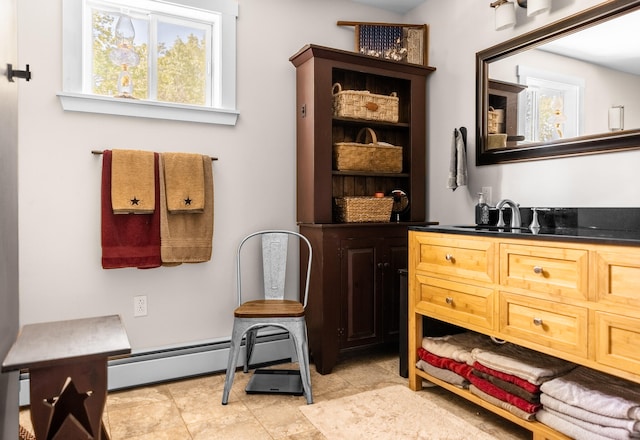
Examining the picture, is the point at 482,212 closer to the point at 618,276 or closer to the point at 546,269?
the point at 546,269

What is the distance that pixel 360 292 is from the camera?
9.23 feet

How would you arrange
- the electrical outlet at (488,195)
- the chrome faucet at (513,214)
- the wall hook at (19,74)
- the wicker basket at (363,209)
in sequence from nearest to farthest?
the wall hook at (19,74)
the chrome faucet at (513,214)
the electrical outlet at (488,195)
the wicker basket at (363,209)

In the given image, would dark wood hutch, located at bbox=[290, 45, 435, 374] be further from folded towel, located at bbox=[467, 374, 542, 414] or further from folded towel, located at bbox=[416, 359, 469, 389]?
folded towel, located at bbox=[467, 374, 542, 414]

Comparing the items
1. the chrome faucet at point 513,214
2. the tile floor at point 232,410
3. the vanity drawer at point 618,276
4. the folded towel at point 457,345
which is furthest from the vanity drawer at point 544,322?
the chrome faucet at point 513,214

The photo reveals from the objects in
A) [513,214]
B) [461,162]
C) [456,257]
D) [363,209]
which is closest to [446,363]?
[456,257]

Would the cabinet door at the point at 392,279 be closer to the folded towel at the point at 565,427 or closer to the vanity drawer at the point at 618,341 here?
the folded towel at the point at 565,427

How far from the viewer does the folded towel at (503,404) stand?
1.80 metres

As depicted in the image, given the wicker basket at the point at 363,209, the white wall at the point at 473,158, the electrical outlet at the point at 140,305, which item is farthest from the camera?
the wicker basket at the point at 363,209

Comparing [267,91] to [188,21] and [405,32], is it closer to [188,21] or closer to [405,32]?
[188,21]

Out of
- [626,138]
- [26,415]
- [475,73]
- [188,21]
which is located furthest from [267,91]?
[26,415]

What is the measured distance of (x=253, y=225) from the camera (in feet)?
9.43

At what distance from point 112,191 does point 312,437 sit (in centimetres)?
159

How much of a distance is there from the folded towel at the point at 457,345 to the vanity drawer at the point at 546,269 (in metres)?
0.49

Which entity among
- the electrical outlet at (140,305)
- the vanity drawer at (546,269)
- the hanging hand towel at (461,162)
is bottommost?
the electrical outlet at (140,305)
